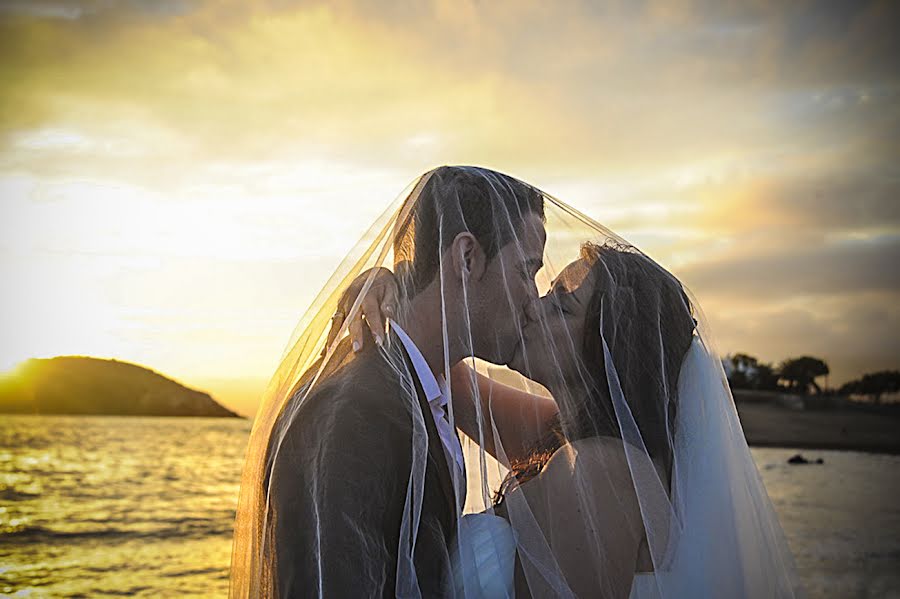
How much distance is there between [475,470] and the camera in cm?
244

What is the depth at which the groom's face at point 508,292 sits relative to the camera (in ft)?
7.13

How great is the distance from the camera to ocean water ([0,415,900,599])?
8844mm

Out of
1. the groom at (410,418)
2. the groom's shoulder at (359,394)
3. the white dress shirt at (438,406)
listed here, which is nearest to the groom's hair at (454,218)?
the groom at (410,418)

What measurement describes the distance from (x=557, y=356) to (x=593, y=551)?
1.78 feet

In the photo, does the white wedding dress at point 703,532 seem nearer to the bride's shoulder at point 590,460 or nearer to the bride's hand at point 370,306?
the bride's shoulder at point 590,460

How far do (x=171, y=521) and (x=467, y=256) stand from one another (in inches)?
493

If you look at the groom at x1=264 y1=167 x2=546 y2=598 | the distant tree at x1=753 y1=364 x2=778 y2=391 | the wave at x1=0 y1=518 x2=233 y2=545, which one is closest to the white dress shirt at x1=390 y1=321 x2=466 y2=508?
the groom at x1=264 y1=167 x2=546 y2=598

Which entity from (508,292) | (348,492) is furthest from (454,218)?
(348,492)

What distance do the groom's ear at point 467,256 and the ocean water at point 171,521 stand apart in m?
6.94

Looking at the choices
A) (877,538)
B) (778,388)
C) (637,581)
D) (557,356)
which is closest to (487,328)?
(557,356)

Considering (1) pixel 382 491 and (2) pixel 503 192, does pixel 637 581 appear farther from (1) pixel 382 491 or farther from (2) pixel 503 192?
(2) pixel 503 192

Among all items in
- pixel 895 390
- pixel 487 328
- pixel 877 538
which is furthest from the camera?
pixel 895 390

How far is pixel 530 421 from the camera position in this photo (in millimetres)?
2480

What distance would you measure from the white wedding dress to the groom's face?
0.47 m
